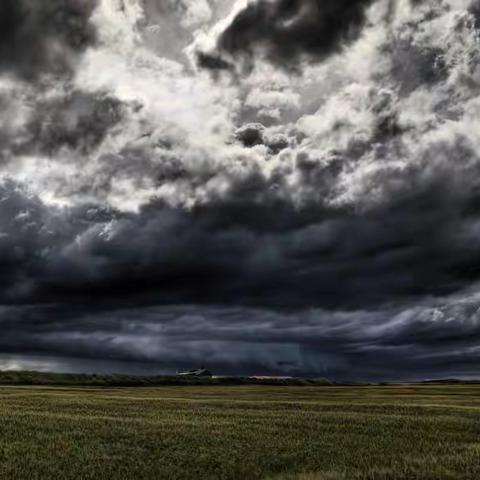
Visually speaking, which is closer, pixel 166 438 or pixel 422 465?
pixel 422 465

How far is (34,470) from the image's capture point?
25.5 metres

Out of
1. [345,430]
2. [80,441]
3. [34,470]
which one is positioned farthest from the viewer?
[345,430]

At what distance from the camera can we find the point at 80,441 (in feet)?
107

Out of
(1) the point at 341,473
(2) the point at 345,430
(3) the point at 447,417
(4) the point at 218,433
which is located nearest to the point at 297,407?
(3) the point at 447,417

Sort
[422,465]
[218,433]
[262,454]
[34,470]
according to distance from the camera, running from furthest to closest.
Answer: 1. [218,433]
2. [262,454]
3. [422,465]
4. [34,470]

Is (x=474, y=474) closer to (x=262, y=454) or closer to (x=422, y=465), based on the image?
(x=422, y=465)

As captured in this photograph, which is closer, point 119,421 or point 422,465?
point 422,465

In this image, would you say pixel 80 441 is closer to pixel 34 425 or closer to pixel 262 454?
pixel 34 425

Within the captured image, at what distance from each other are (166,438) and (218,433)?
11.9 ft

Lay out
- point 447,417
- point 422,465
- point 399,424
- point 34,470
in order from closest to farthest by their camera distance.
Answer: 1. point 34,470
2. point 422,465
3. point 399,424
4. point 447,417

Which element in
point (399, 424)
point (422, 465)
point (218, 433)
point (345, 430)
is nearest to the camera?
point (422, 465)

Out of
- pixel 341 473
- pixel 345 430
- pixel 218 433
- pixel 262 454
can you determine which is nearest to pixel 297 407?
pixel 345 430

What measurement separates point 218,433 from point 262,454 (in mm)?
6900

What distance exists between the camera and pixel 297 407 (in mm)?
61375
